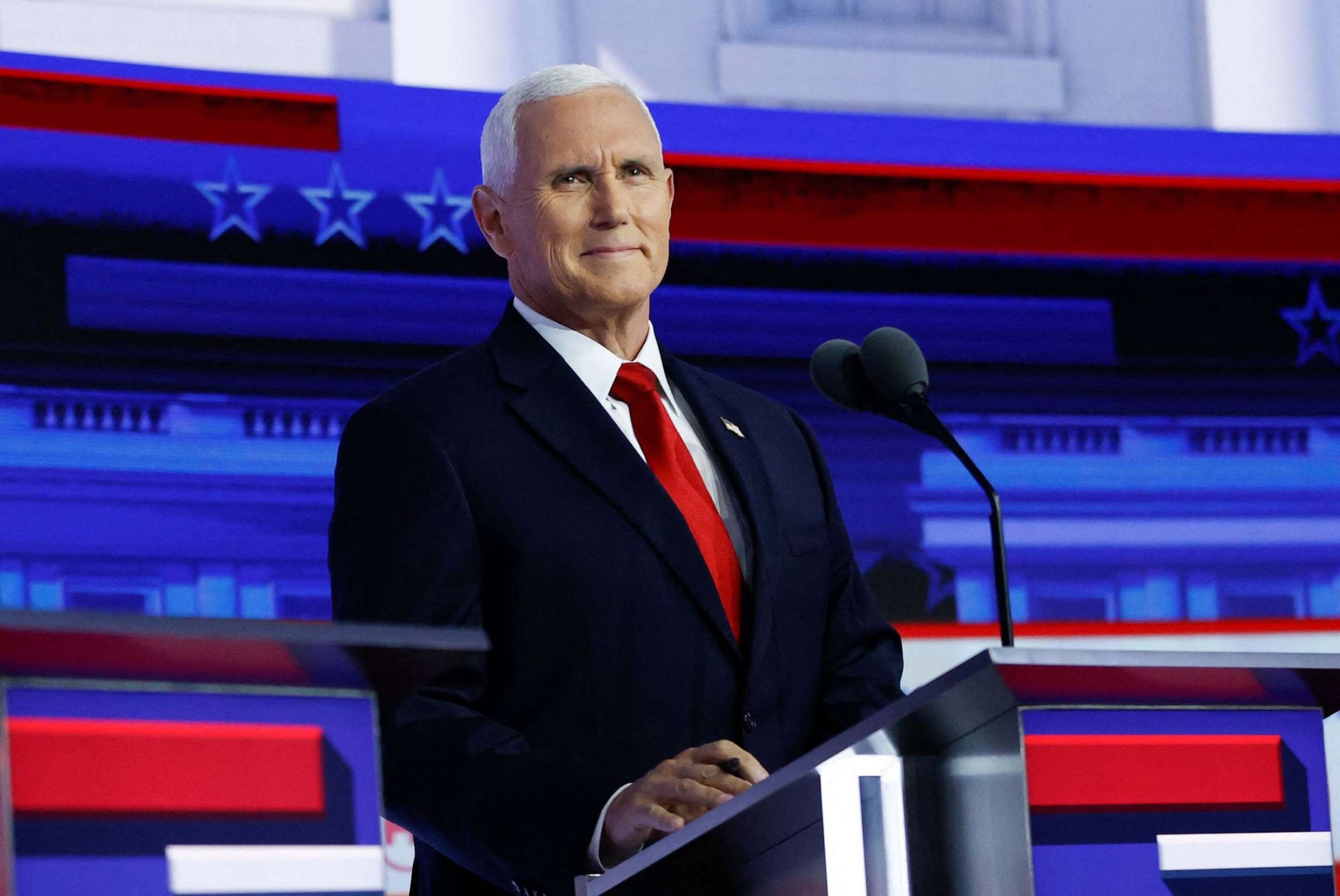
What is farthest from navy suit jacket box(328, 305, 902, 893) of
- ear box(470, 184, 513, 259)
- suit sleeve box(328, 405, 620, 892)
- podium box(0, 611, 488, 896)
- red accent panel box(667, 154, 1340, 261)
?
red accent panel box(667, 154, 1340, 261)

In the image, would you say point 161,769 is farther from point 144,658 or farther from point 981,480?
point 981,480

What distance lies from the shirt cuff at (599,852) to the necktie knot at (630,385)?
55 cm

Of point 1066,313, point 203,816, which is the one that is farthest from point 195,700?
point 1066,313

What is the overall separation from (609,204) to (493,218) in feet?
0.57

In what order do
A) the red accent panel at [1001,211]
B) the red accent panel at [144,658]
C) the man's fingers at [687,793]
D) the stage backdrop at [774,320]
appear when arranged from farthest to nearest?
the red accent panel at [1001,211], the stage backdrop at [774,320], the man's fingers at [687,793], the red accent panel at [144,658]

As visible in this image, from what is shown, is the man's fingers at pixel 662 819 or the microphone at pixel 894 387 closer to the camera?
the man's fingers at pixel 662 819

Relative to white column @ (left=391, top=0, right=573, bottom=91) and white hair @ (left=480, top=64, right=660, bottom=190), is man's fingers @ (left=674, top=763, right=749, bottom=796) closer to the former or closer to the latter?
white hair @ (left=480, top=64, right=660, bottom=190)

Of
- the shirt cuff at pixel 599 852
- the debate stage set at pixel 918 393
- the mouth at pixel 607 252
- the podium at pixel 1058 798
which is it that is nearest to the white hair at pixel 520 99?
the mouth at pixel 607 252

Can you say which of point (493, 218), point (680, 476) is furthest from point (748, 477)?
point (493, 218)

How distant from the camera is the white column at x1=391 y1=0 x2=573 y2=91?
3535 mm

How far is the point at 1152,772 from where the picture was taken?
54.5 inches

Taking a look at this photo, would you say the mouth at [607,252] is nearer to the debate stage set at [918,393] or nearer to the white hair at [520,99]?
the white hair at [520,99]

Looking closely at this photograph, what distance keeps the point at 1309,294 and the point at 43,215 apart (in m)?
2.48

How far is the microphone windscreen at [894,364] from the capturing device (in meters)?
1.87
